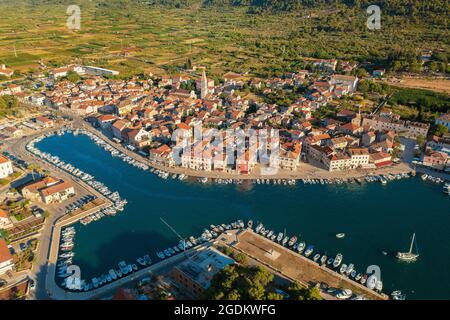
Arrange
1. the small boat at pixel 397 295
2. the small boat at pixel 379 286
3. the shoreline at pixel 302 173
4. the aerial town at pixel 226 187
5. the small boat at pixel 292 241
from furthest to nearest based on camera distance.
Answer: the shoreline at pixel 302 173 < the small boat at pixel 292 241 < the aerial town at pixel 226 187 < the small boat at pixel 379 286 < the small boat at pixel 397 295

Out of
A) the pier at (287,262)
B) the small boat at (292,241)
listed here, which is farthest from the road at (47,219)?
the small boat at (292,241)

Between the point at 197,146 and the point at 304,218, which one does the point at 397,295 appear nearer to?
the point at 304,218

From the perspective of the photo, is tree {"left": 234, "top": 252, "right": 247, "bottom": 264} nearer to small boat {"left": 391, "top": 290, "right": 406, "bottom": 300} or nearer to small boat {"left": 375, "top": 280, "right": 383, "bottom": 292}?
small boat {"left": 375, "top": 280, "right": 383, "bottom": 292}

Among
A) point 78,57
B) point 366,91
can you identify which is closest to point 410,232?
point 366,91

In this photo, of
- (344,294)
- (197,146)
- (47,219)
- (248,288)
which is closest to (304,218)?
(344,294)

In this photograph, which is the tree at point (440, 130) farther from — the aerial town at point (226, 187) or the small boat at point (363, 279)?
the small boat at point (363, 279)

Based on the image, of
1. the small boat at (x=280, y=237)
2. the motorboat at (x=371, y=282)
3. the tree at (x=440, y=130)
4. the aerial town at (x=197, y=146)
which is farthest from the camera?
the tree at (x=440, y=130)
